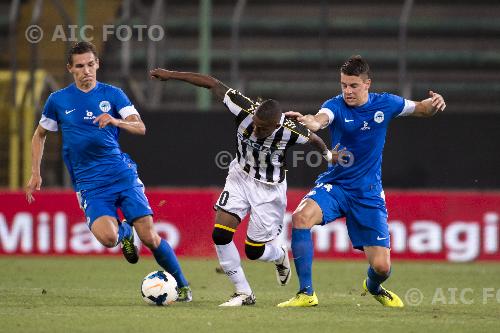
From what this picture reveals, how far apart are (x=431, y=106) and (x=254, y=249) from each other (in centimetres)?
201

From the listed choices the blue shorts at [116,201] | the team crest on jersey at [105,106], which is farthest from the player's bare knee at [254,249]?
the team crest on jersey at [105,106]

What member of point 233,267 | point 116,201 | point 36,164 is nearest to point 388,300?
point 233,267

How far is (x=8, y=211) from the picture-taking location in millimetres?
15203

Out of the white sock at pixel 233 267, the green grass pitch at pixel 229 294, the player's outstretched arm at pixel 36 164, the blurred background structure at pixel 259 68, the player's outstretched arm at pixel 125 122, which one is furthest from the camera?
the blurred background structure at pixel 259 68

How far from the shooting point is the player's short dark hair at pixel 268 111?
30.3 ft

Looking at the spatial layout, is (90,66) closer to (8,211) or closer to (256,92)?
(8,211)

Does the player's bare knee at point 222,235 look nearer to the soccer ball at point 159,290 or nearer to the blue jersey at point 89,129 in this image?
the soccer ball at point 159,290

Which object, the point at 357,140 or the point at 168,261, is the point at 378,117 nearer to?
the point at 357,140

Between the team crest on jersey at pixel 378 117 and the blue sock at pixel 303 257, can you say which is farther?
the team crest on jersey at pixel 378 117

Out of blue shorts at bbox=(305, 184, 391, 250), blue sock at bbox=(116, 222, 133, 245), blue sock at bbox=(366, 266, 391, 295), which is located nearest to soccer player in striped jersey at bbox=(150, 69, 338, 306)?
blue shorts at bbox=(305, 184, 391, 250)

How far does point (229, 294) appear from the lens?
35.1ft

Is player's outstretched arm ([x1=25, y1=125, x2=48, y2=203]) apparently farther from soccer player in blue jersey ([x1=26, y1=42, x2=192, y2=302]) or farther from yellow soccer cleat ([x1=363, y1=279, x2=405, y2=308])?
yellow soccer cleat ([x1=363, y1=279, x2=405, y2=308])

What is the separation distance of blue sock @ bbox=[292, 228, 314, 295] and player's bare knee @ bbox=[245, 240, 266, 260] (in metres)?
0.54

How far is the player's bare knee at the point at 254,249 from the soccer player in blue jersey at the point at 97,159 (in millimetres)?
645
